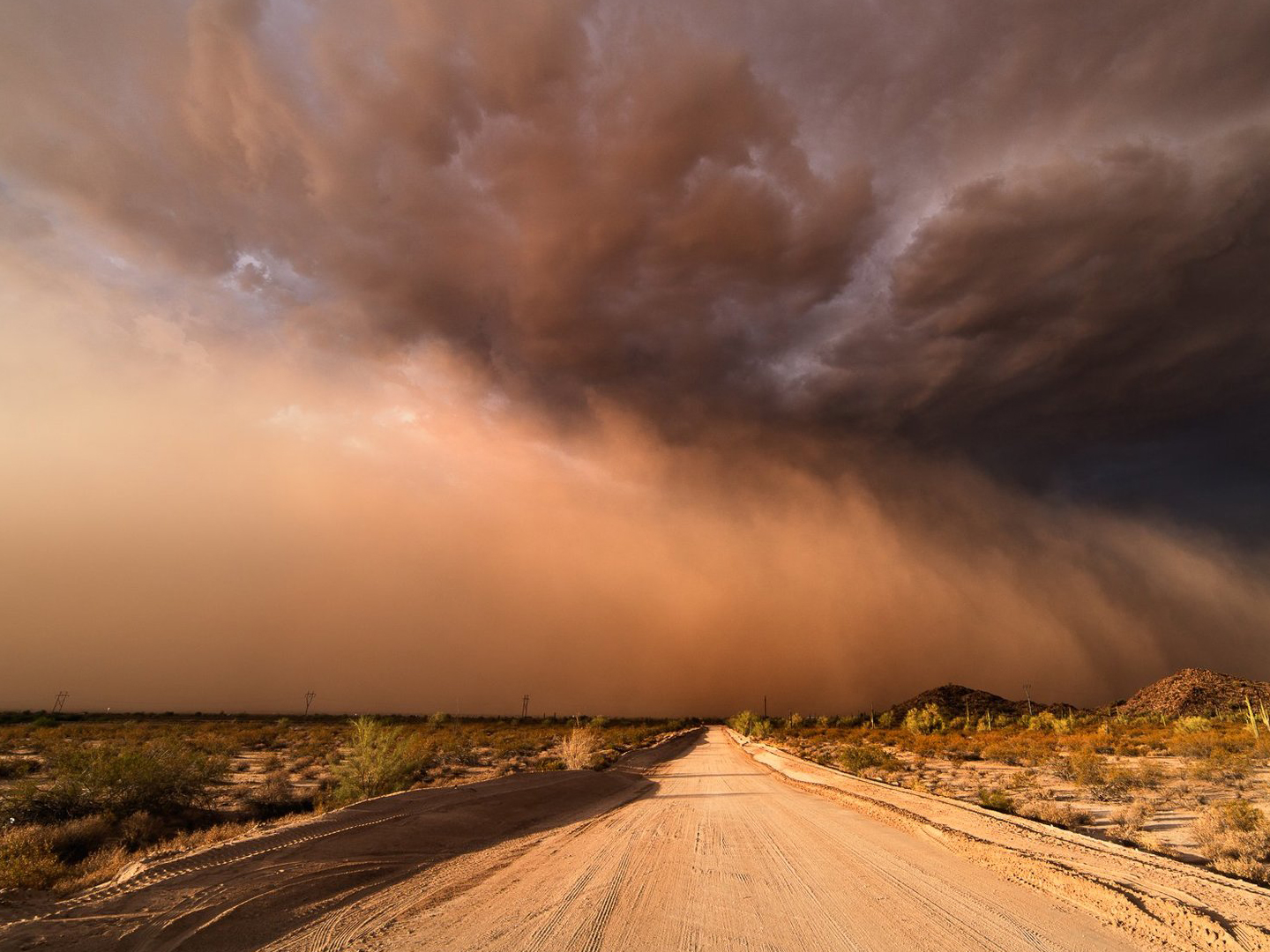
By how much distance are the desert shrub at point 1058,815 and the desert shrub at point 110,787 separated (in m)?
24.3

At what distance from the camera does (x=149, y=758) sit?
648 inches

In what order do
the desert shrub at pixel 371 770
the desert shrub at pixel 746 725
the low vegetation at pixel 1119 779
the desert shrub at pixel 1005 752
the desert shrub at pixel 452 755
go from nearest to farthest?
the low vegetation at pixel 1119 779
the desert shrub at pixel 371 770
the desert shrub at pixel 452 755
the desert shrub at pixel 1005 752
the desert shrub at pixel 746 725

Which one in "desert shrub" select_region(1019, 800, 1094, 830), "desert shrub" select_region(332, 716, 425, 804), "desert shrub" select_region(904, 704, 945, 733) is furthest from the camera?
"desert shrub" select_region(904, 704, 945, 733)

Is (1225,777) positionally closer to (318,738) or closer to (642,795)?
(642,795)

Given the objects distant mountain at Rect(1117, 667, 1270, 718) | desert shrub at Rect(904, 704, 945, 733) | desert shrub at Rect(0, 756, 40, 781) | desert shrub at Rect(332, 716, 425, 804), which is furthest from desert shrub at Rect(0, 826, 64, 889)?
distant mountain at Rect(1117, 667, 1270, 718)

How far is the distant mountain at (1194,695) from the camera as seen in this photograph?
86.2 metres

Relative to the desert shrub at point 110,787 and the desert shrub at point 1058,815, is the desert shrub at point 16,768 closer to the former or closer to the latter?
the desert shrub at point 110,787

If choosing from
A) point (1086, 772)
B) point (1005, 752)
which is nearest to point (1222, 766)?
point (1086, 772)

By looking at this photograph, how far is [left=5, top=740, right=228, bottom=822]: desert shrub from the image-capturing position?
14680mm

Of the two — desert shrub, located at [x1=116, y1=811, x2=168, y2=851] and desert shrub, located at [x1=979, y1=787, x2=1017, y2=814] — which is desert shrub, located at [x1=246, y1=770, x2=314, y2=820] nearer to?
desert shrub, located at [x1=116, y1=811, x2=168, y2=851]

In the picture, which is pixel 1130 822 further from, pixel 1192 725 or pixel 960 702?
pixel 960 702

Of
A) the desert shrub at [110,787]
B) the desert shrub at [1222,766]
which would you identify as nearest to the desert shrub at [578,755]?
the desert shrub at [110,787]

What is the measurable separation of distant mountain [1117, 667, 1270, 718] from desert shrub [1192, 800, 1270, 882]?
92.5 m

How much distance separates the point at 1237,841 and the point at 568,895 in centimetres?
1468
